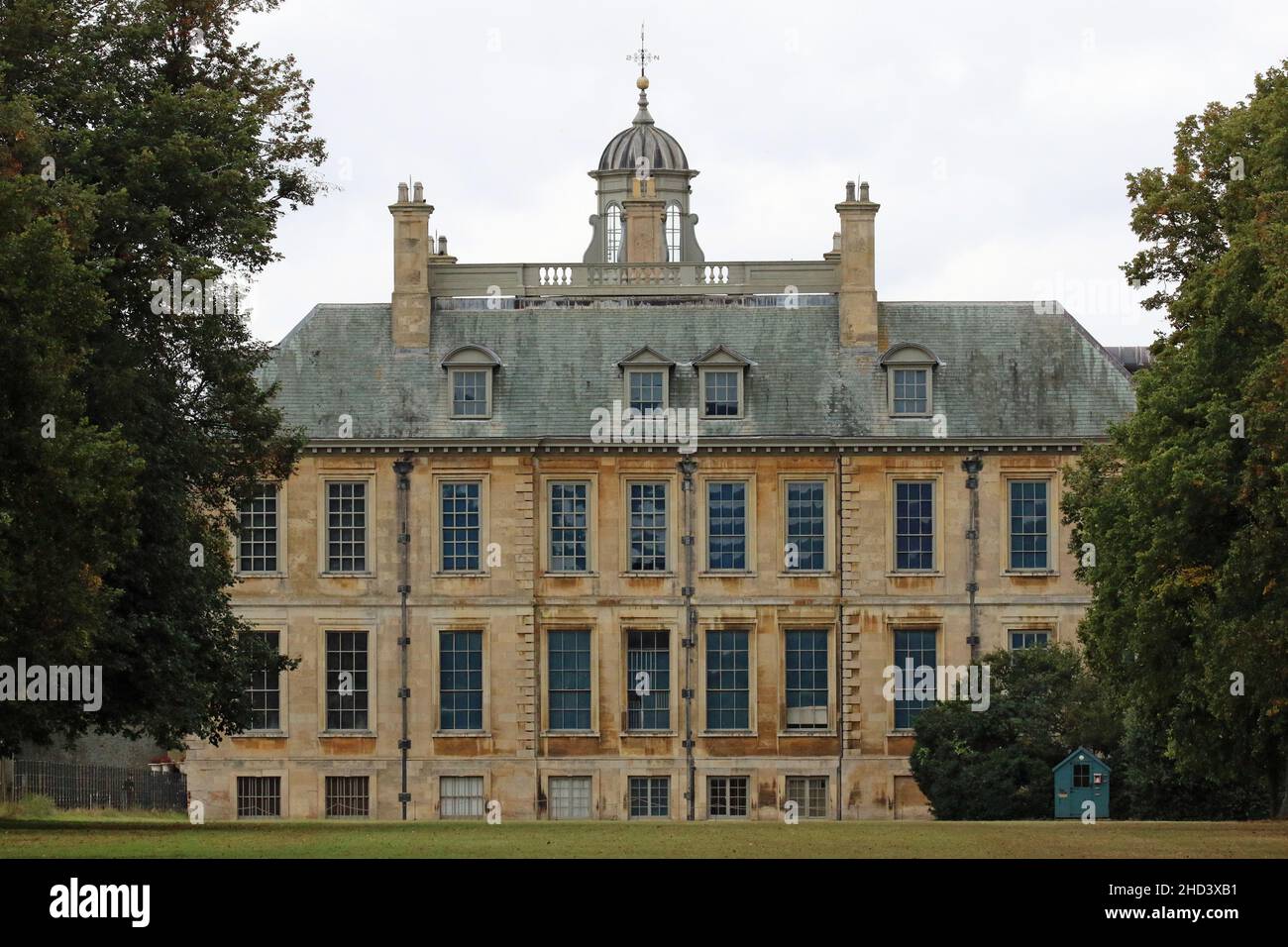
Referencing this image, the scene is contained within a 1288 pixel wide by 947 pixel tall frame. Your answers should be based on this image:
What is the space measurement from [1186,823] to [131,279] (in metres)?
19.1

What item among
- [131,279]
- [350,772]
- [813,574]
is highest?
[131,279]

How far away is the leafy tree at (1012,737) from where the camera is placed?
6075 centimetres

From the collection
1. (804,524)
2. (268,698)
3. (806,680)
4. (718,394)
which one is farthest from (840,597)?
(268,698)

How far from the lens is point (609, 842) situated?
132 ft

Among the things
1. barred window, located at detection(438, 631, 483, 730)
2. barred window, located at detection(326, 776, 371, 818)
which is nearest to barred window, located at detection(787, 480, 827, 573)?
barred window, located at detection(438, 631, 483, 730)

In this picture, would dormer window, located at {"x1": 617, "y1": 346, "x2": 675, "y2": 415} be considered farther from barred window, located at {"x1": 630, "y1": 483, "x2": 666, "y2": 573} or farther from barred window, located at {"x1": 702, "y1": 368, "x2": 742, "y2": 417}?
barred window, located at {"x1": 630, "y1": 483, "x2": 666, "y2": 573}

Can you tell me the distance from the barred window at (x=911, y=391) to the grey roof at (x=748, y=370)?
0.92 ft

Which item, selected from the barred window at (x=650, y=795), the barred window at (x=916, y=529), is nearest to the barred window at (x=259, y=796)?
the barred window at (x=650, y=795)

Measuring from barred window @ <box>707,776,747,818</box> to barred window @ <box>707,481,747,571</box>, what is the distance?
4876 millimetres

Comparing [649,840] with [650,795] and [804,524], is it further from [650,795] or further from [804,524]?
[804,524]

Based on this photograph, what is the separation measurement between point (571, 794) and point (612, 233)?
46608 millimetres
